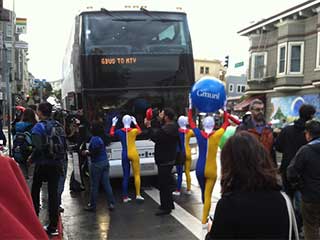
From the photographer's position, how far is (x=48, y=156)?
5562 millimetres

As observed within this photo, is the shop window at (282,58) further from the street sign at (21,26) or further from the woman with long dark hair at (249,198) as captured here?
the street sign at (21,26)

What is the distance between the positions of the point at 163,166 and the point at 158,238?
5.65ft

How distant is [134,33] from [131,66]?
777mm

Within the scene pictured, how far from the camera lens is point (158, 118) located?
8.25 meters

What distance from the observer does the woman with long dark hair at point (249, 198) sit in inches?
82.5

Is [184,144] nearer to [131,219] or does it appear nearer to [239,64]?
[131,219]

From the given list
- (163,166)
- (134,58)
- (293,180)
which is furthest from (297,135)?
(134,58)

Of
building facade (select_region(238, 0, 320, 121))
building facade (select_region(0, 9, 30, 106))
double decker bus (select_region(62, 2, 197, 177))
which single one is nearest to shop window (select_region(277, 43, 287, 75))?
building facade (select_region(238, 0, 320, 121))

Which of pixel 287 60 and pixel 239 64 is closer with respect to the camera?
pixel 287 60

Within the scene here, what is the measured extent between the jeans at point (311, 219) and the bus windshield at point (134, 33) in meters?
5.47

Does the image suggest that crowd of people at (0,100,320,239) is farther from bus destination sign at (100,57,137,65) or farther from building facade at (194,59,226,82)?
building facade at (194,59,226,82)

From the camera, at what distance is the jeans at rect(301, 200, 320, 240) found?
4578mm

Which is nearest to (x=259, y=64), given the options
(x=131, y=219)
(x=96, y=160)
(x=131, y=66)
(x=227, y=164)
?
(x=131, y=66)

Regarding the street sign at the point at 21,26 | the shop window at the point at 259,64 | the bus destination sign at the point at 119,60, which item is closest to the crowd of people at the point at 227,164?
the bus destination sign at the point at 119,60
